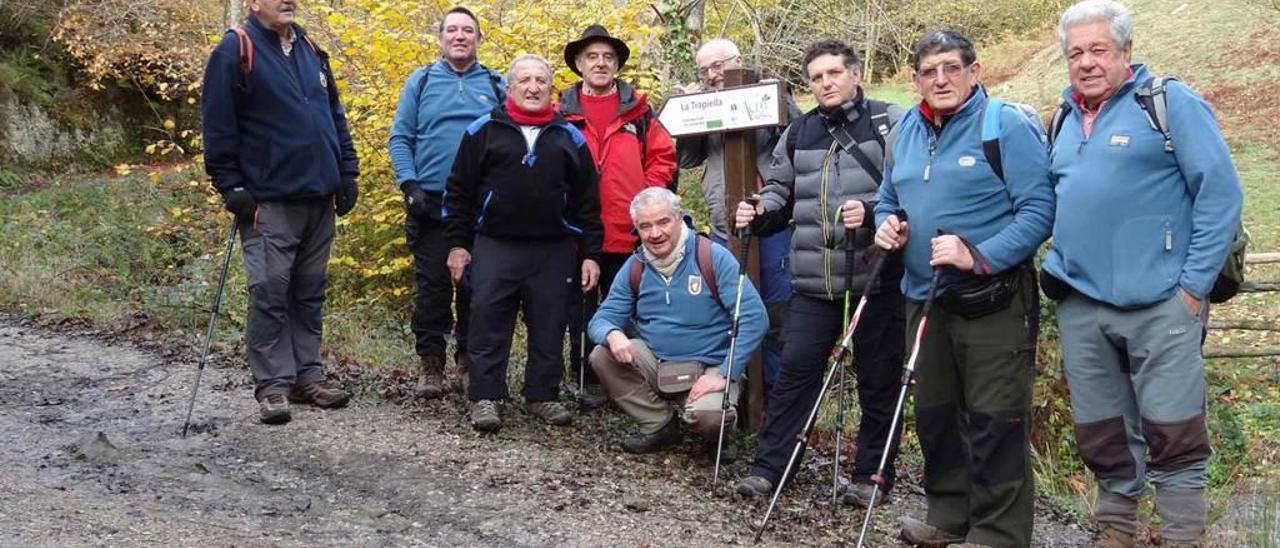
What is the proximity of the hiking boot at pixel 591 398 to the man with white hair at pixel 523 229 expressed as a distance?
401mm

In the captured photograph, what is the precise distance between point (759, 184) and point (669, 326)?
974mm

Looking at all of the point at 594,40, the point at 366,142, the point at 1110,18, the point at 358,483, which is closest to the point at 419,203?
the point at 594,40

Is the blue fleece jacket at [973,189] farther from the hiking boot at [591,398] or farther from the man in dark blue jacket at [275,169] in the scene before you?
the man in dark blue jacket at [275,169]

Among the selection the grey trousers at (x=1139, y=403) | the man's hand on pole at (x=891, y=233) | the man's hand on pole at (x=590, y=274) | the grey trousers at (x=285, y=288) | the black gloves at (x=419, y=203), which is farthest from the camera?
the black gloves at (x=419, y=203)

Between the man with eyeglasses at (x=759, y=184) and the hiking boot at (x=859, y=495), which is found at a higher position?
the man with eyeglasses at (x=759, y=184)

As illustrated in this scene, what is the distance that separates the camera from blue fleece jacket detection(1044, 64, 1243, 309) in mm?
3861

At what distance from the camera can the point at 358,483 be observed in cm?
520

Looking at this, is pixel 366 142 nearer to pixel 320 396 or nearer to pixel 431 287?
pixel 431 287

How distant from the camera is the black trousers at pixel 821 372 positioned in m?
5.18

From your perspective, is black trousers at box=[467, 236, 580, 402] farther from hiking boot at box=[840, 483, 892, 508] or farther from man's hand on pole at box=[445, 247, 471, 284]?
hiking boot at box=[840, 483, 892, 508]

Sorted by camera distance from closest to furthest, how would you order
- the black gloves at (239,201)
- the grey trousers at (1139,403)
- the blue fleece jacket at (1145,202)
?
the blue fleece jacket at (1145,202), the grey trousers at (1139,403), the black gloves at (239,201)

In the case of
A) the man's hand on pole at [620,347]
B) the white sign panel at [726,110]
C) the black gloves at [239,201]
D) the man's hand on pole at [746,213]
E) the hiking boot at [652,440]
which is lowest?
the hiking boot at [652,440]

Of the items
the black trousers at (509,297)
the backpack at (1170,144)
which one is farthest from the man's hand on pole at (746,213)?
the backpack at (1170,144)

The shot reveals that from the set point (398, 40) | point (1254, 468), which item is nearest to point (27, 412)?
point (398, 40)
